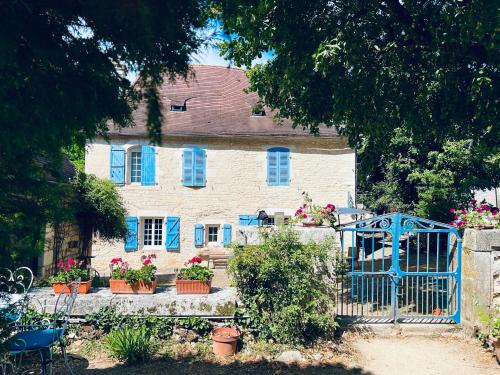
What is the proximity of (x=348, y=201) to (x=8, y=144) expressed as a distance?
13939 millimetres

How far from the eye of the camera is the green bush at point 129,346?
17.3 feet

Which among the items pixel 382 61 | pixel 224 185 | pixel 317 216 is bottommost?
pixel 317 216

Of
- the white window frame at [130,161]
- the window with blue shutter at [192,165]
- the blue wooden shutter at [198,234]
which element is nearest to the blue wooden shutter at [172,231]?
the blue wooden shutter at [198,234]

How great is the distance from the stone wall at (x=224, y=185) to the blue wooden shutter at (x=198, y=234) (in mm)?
169

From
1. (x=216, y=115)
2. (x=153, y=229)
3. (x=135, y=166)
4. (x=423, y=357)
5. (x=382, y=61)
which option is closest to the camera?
(x=423, y=357)

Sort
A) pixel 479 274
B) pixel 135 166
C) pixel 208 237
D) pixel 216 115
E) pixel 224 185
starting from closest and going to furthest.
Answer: pixel 479 274, pixel 135 166, pixel 224 185, pixel 208 237, pixel 216 115

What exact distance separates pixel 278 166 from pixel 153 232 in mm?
5239

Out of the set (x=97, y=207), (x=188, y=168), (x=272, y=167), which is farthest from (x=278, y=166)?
(x=97, y=207)

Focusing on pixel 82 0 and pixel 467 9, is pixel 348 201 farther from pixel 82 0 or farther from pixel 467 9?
pixel 82 0

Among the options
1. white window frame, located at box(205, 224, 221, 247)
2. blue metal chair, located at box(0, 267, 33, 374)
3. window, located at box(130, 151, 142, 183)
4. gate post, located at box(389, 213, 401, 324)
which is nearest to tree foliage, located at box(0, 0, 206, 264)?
Answer: blue metal chair, located at box(0, 267, 33, 374)

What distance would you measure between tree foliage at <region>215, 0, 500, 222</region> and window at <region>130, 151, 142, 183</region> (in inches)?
288

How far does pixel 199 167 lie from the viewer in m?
14.8

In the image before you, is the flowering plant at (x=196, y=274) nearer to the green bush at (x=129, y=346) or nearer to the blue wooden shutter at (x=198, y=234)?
the green bush at (x=129, y=346)

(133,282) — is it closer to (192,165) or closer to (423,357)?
(423,357)
